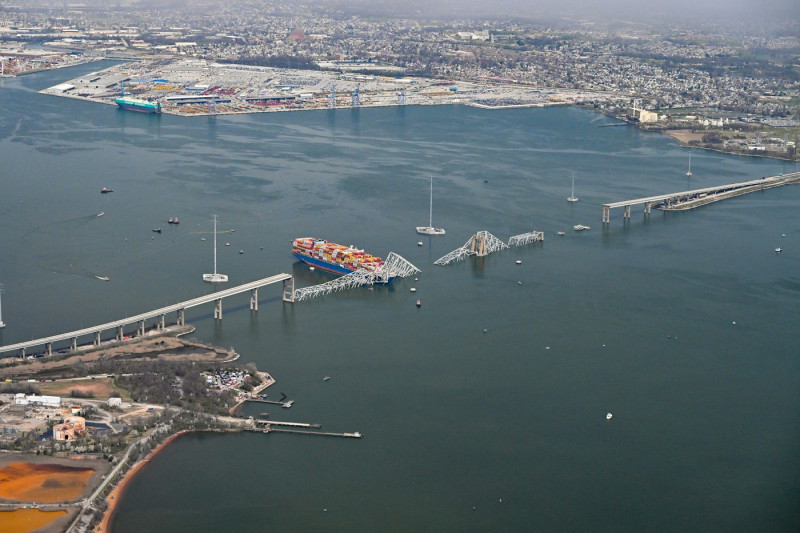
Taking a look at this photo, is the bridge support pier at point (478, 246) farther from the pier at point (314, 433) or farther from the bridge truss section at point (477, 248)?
the pier at point (314, 433)

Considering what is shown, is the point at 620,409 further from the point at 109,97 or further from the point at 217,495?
the point at 109,97

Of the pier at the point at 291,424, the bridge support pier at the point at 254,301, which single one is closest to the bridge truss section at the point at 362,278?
the bridge support pier at the point at 254,301

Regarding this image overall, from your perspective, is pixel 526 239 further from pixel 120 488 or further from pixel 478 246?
pixel 120 488

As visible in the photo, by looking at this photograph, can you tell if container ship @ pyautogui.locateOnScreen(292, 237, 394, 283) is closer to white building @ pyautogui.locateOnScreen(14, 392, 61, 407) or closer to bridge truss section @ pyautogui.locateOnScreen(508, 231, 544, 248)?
bridge truss section @ pyautogui.locateOnScreen(508, 231, 544, 248)

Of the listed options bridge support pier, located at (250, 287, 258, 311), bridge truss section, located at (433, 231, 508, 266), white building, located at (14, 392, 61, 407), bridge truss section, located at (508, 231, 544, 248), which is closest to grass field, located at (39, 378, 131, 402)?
white building, located at (14, 392, 61, 407)

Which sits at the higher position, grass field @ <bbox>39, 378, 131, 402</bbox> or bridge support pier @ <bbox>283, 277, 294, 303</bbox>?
bridge support pier @ <bbox>283, 277, 294, 303</bbox>

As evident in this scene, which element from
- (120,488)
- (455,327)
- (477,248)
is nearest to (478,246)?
(477,248)
